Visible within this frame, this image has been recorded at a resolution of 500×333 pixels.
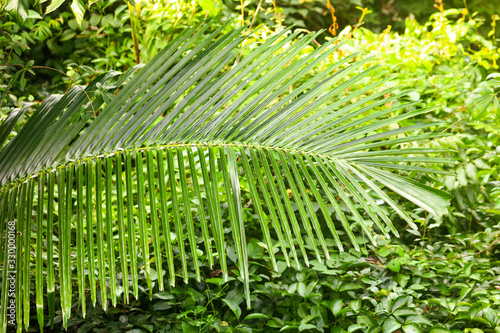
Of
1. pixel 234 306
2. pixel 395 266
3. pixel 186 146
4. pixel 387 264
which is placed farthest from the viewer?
pixel 387 264

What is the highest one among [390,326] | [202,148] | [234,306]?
[202,148]

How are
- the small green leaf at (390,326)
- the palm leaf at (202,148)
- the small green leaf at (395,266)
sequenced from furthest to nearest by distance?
the small green leaf at (395,266), the small green leaf at (390,326), the palm leaf at (202,148)

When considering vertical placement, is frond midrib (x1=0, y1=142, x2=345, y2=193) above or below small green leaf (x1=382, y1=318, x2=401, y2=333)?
above

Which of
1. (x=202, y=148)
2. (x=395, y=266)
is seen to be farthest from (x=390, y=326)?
(x=202, y=148)

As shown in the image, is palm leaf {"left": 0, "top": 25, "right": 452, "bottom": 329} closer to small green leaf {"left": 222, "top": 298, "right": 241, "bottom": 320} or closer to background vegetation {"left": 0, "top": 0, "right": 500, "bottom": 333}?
background vegetation {"left": 0, "top": 0, "right": 500, "bottom": 333}

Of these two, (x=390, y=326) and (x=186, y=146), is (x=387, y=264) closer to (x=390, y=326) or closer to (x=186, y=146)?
(x=390, y=326)

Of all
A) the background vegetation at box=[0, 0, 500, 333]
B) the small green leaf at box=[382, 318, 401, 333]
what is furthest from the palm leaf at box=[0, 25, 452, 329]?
the small green leaf at box=[382, 318, 401, 333]

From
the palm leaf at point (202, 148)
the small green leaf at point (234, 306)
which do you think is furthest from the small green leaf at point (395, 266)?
the palm leaf at point (202, 148)

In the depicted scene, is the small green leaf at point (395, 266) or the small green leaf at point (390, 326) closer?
the small green leaf at point (390, 326)

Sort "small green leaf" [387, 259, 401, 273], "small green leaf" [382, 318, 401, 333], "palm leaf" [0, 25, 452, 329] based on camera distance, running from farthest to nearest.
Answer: "small green leaf" [387, 259, 401, 273], "small green leaf" [382, 318, 401, 333], "palm leaf" [0, 25, 452, 329]

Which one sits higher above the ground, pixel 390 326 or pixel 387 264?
pixel 387 264

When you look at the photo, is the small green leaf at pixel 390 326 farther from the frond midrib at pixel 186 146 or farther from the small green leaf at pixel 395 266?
the frond midrib at pixel 186 146

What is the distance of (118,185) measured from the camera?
0.96 meters

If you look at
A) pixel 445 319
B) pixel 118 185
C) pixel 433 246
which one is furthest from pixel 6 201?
pixel 433 246
